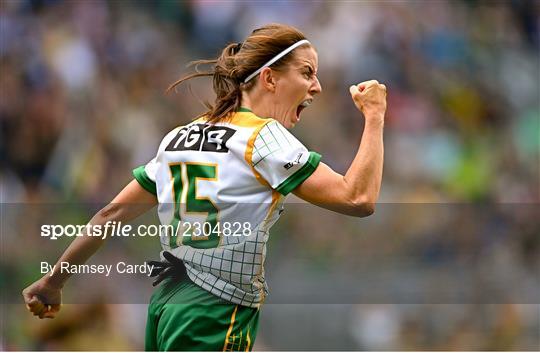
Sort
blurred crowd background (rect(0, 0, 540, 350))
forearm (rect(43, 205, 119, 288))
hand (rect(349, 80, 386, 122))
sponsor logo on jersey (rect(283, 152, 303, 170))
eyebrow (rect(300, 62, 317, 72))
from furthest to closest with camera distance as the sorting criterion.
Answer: blurred crowd background (rect(0, 0, 540, 350)), forearm (rect(43, 205, 119, 288)), eyebrow (rect(300, 62, 317, 72)), hand (rect(349, 80, 386, 122)), sponsor logo on jersey (rect(283, 152, 303, 170))

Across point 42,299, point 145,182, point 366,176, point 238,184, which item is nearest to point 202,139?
point 238,184

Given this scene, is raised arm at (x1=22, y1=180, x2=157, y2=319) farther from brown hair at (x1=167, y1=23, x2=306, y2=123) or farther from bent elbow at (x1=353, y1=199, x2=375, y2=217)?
bent elbow at (x1=353, y1=199, x2=375, y2=217)

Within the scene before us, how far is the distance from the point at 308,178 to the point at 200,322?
21.9 inches

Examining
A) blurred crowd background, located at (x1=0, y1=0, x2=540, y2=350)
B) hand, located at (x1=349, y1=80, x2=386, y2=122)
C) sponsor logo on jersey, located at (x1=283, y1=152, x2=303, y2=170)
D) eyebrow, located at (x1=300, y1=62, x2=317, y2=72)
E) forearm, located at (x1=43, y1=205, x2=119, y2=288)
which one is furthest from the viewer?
blurred crowd background, located at (x1=0, y1=0, x2=540, y2=350)

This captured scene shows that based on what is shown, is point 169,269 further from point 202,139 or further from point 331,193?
point 331,193

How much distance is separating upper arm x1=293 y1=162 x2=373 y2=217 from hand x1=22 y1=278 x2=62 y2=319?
37.7 inches

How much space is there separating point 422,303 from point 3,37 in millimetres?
3794

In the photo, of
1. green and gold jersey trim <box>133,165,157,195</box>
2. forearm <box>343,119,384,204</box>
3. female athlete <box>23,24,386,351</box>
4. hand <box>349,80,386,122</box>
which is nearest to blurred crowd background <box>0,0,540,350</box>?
green and gold jersey trim <box>133,165,157,195</box>

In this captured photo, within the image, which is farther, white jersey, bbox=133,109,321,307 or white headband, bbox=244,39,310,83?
white headband, bbox=244,39,310,83

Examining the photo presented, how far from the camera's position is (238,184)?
10.3ft

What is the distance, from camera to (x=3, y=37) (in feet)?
26.2

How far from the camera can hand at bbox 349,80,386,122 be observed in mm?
3240

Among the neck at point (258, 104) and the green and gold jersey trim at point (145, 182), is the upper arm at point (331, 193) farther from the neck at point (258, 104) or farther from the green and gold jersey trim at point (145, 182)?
the green and gold jersey trim at point (145, 182)

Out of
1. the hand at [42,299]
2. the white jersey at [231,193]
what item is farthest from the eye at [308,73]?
the hand at [42,299]
